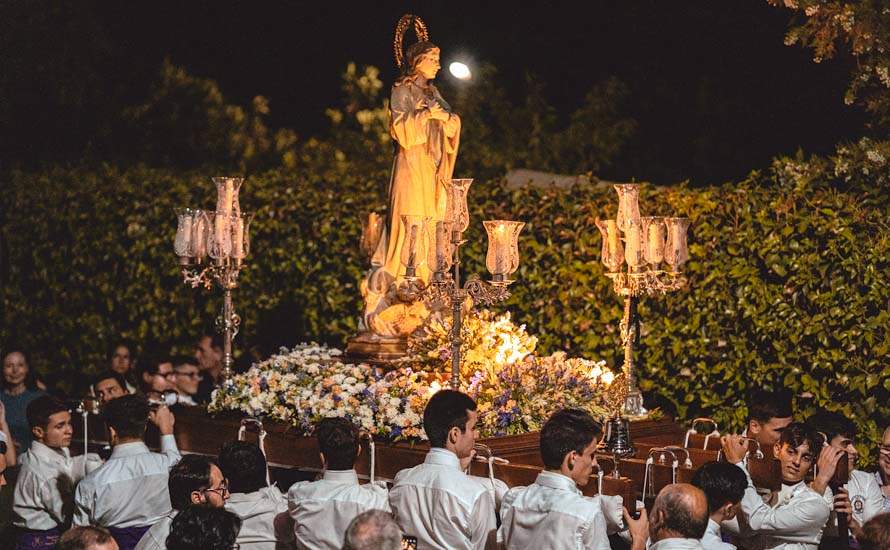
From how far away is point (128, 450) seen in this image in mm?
7043

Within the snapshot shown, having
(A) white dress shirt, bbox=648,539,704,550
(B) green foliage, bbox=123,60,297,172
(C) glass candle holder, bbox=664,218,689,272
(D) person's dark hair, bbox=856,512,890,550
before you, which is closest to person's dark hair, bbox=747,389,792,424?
(C) glass candle holder, bbox=664,218,689,272

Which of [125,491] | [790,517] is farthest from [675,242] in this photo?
[125,491]

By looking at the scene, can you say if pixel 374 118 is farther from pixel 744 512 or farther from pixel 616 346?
pixel 744 512

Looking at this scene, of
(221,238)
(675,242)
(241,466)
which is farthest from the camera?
(221,238)

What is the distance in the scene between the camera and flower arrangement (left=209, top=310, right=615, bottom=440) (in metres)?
8.52

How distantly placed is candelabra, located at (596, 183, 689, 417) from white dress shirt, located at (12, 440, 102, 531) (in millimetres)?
3466

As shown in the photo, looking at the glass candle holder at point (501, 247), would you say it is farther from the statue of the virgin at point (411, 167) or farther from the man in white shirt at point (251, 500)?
the man in white shirt at point (251, 500)

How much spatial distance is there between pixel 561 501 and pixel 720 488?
2.51ft

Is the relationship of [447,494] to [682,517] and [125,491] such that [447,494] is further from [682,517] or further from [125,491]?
[125,491]

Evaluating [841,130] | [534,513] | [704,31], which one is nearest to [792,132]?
[841,130]

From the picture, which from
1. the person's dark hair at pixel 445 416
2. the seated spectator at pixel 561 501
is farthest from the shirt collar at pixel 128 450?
the seated spectator at pixel 561 501

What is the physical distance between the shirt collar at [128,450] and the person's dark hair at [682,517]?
9.77ft

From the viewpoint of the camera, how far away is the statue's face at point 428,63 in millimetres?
9734

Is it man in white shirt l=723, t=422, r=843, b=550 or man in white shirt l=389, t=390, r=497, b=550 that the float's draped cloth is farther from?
man in white shirt l=723, t=422, r=843, b=550
